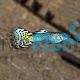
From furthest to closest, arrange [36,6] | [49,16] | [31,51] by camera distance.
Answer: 1. [36,6]
2. [49,16]
3. [31,51]

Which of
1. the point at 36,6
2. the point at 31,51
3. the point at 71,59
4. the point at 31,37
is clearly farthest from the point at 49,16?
the point at 71,59

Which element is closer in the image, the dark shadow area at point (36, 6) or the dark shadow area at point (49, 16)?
the dark shadow area at point (49, 16)

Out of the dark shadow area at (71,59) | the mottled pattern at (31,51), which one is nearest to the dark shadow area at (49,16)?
the mottled pattern at (31,51)

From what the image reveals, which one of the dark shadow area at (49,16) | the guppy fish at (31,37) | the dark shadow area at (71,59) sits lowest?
the dark shadow area at (71,59)

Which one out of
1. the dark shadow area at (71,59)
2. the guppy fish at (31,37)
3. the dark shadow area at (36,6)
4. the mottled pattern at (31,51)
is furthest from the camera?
the dark shadow area at (36,6)

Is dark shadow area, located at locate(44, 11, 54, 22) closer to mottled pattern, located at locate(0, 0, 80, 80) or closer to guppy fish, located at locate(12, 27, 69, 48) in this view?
mottled pattern, located at locate(0, 0, 80, 80)

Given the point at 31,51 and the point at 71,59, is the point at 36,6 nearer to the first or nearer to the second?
the point at 31,51

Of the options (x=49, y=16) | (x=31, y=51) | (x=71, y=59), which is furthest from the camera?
(x=49, y=16)

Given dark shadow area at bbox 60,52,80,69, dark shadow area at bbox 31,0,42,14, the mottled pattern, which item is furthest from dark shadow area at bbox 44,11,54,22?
dark shadow area at bbox 60,52,80,69

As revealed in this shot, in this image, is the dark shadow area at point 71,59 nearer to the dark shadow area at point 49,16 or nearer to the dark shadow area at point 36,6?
the dark shadow area at point 49,16
